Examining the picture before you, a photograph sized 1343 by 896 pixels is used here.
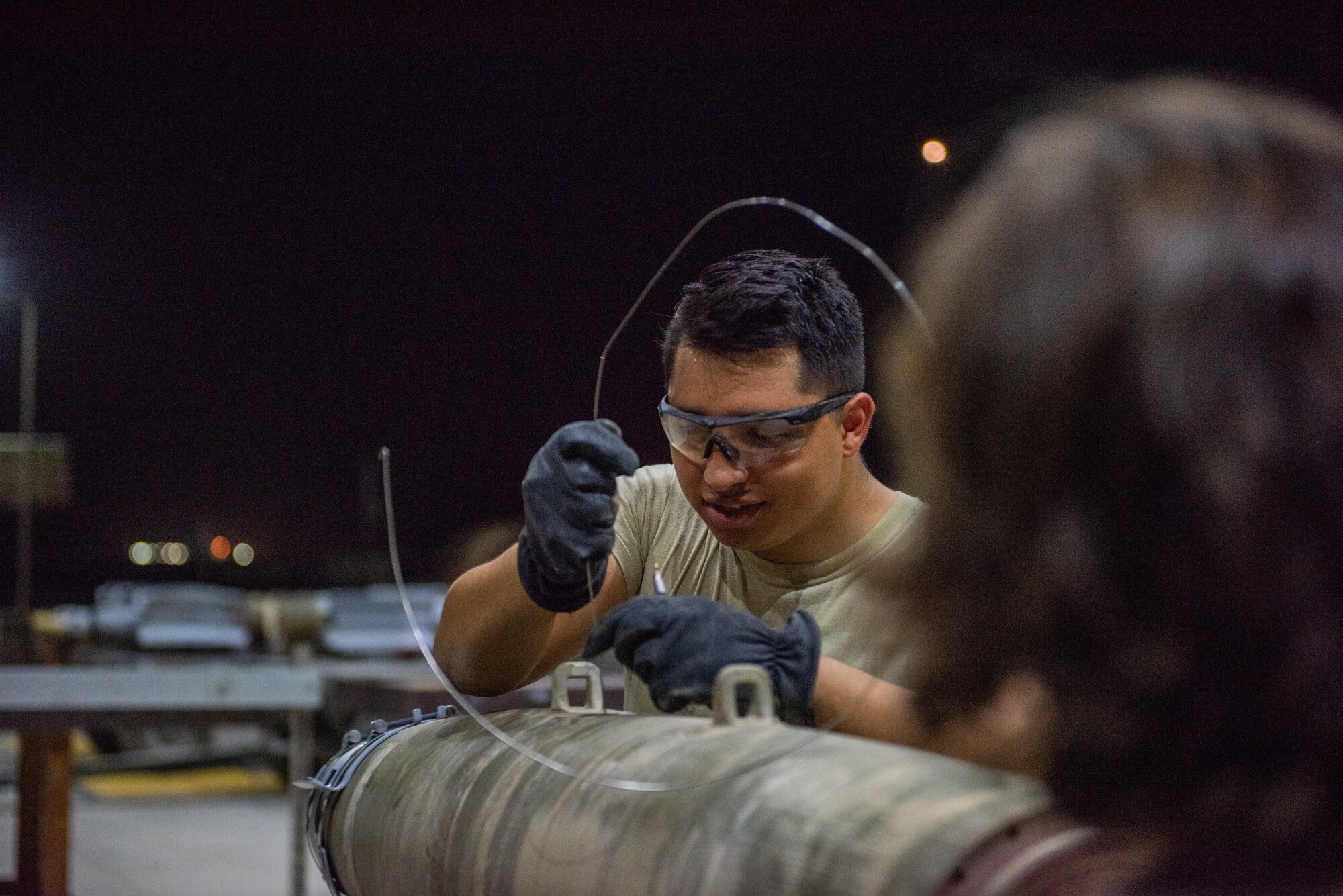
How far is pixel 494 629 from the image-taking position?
4.79 feet

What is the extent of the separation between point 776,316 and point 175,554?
1377 cm

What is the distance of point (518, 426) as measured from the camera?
1.40 meters

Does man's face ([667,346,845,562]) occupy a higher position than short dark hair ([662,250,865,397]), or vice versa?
short dark hair ([662,250,865,397])

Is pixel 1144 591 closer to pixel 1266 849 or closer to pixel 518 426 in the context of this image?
pixel 1266 849

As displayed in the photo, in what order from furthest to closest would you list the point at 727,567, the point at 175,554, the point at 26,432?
the point at 175,554, the point at 26,432, the point at 727,567

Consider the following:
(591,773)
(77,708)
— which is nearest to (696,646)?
(591,773)

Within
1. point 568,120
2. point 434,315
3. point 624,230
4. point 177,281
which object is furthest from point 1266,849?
point 177,281

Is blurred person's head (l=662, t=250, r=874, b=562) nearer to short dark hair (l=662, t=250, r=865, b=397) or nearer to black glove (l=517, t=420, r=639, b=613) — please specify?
short dark hair (l=662, t=250, r=865, b=397)

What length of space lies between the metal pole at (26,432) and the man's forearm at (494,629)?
15.3 feet

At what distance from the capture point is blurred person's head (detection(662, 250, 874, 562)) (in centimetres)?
136

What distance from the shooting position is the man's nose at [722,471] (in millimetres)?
1354

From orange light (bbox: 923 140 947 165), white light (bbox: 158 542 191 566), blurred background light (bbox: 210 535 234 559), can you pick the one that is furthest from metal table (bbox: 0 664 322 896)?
white light (bbox: 158 542 191 566)

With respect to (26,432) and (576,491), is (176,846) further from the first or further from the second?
(576,491)

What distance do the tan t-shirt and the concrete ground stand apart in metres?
3.15
